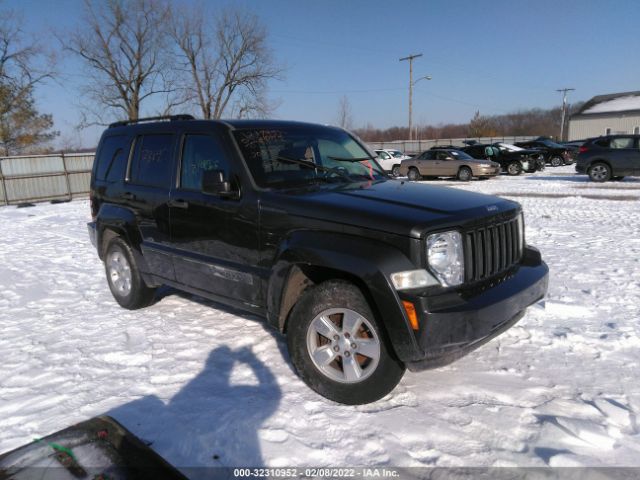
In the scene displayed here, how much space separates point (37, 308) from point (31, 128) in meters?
30.5

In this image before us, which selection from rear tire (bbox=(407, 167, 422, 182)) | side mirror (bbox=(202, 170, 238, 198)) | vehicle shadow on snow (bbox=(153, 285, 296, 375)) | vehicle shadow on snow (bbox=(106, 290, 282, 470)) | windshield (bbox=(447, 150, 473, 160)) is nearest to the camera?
vehicle shadow on snow (bbox=(106, 290, 282, 470))

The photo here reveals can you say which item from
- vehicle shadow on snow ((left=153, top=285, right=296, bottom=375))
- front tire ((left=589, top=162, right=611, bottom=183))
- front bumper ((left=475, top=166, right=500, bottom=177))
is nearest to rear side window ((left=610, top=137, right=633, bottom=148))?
front tire ((left=589, top=162, right=611, bottom=183))

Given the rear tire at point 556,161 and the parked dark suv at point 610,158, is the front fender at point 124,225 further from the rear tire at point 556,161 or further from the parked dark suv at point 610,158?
the rear tire at point 556,161

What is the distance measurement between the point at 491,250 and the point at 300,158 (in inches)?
68.7

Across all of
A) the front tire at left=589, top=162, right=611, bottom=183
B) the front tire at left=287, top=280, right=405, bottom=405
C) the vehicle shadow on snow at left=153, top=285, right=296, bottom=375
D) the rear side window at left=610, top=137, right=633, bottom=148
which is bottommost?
the vehicle shadow on snow at left=153, top=285, right=296, bottom=375

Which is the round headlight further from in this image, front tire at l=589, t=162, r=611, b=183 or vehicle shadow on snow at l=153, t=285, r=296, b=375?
front tire at l=589, t=162, r=611, b=183

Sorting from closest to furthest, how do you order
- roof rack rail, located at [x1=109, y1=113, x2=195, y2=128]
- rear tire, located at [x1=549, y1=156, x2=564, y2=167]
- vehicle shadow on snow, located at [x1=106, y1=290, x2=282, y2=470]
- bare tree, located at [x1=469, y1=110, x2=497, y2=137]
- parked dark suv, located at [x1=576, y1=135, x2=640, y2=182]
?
vehicle shadow on snow, located at [x1=106, y1=290, x2=282, y2=470], roof rack rail, located at [x1=109, y1=113, x2=195, y2=128], parked dark suv, located at [x1=576, y1=135, x2=640, y2=182], rear tire, located at [x1=549, y1=156, x2=564, y2=167], bare tree, located at [x1=469, y1=110, x2=497, y2=137]

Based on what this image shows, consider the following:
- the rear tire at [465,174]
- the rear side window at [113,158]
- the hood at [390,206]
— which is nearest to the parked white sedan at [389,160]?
the rear tire at [465,174]

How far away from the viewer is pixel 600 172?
17.6 meters

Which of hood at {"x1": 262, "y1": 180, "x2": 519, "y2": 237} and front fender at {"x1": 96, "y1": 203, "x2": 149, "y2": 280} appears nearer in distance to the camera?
hood at {"x1": 262, "y1": 180, "x2": 519, "y2": 237}

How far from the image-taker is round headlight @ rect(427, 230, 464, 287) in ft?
9.24

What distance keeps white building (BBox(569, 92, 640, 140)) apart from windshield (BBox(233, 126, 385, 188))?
61236 millimetres

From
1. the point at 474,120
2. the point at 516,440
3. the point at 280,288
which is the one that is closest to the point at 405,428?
the point at 516,440

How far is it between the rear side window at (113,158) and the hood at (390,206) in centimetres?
242
